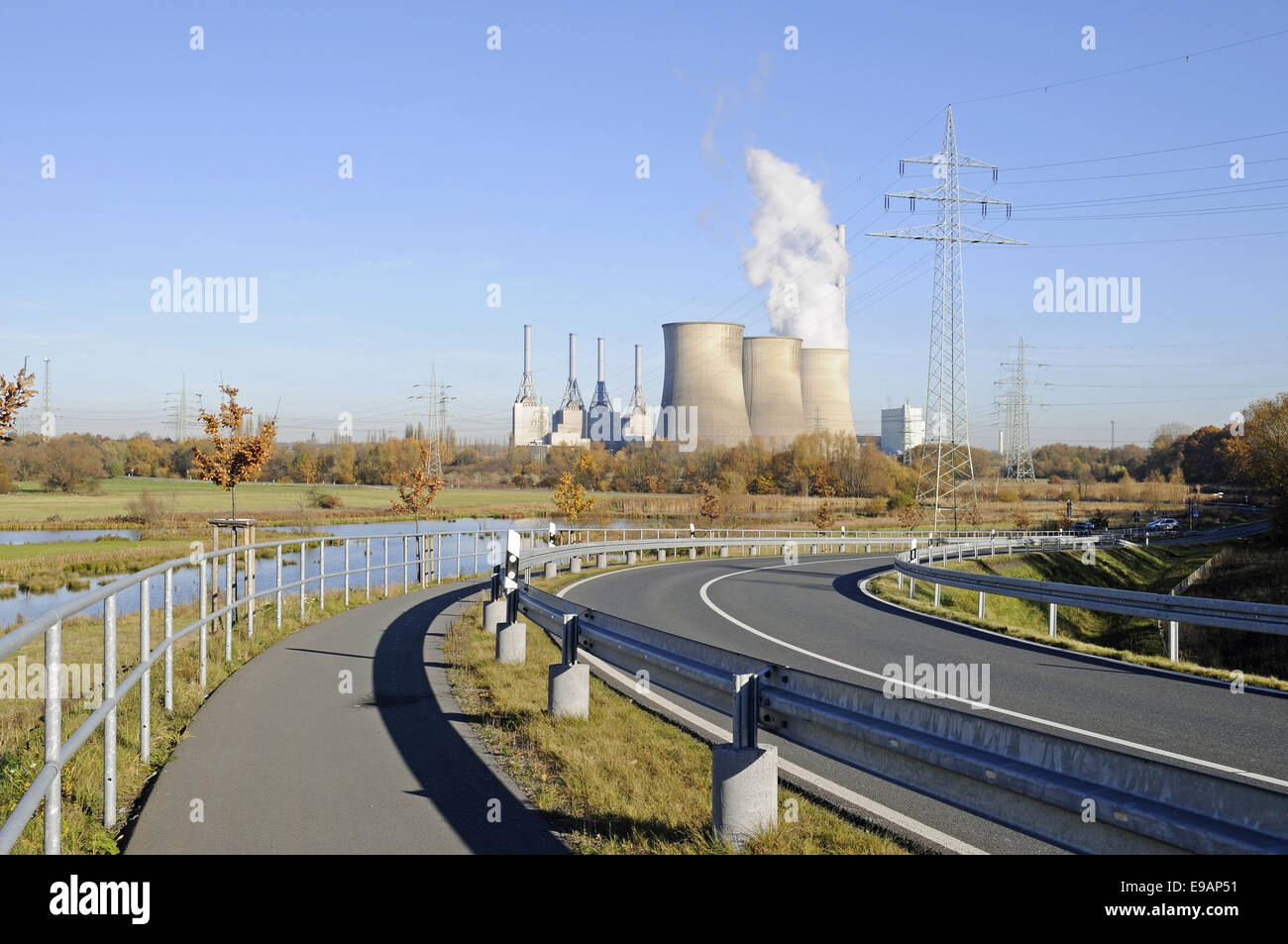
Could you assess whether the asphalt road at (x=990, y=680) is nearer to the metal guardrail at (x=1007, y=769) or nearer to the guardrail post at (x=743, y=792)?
the metal guardrail at (x=1007, y=769)

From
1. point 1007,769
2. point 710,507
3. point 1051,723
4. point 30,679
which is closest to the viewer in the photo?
point 1007,769

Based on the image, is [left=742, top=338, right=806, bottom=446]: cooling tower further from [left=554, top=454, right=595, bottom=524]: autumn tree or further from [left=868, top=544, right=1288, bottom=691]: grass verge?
[left=868, top=544, right=1288, bottom=691]: grass verge

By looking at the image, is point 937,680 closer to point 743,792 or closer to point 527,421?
point 743,792

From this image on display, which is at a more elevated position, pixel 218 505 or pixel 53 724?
pixel 53 724

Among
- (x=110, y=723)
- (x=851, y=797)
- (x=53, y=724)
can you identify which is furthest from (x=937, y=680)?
(x=53, y=724)

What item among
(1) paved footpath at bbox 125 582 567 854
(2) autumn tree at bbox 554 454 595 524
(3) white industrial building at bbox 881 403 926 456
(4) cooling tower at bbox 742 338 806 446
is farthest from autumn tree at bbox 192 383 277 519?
(3) white industrial building at bbox 881 403 926 456
